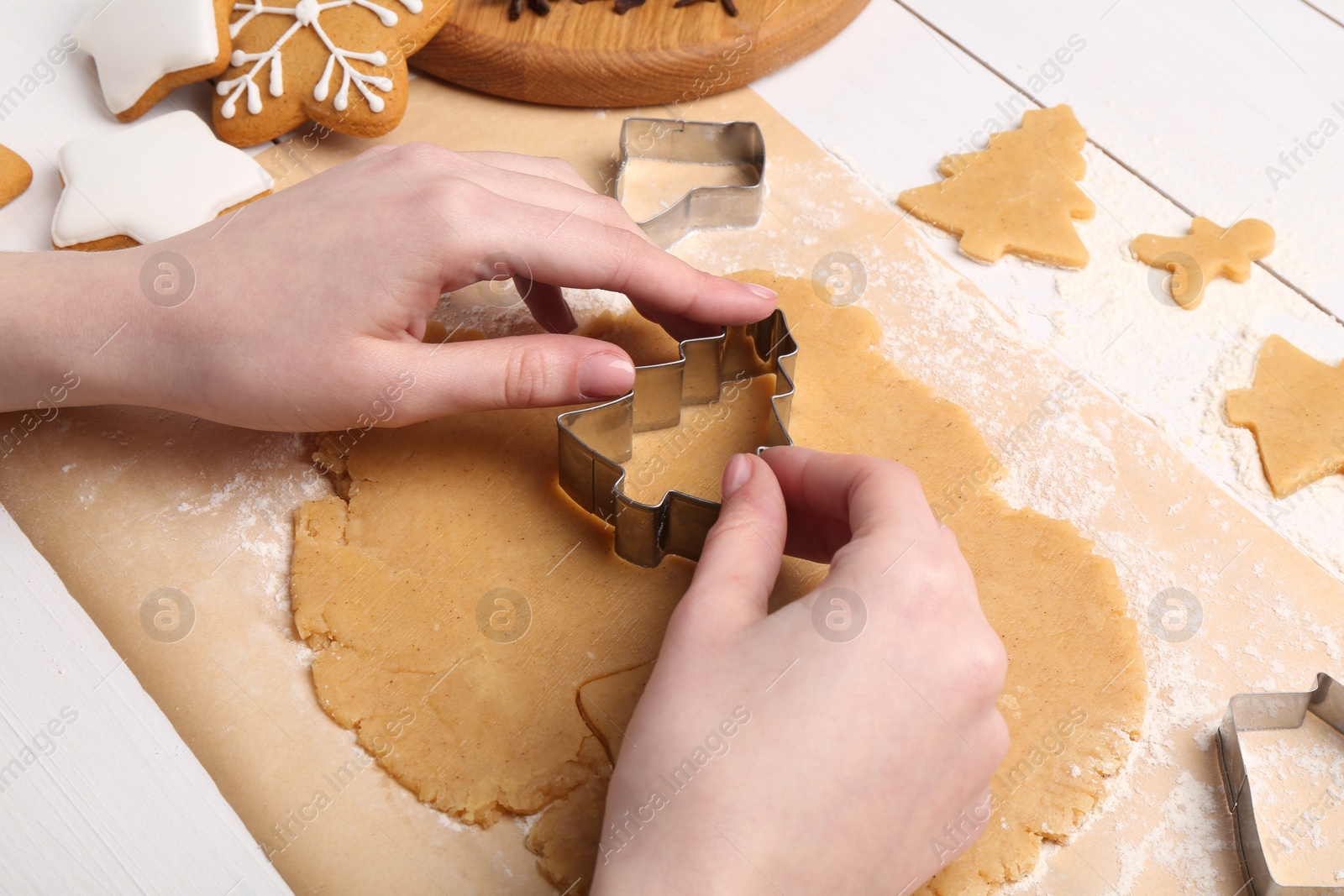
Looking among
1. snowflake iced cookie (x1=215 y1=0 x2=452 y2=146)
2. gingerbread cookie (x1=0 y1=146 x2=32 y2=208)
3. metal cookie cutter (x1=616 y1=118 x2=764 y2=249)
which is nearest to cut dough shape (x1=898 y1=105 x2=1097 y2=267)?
metal cookie cutter (x1=616 y1=118 x2=764 y2=249)

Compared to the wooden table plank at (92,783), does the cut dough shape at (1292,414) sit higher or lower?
higher

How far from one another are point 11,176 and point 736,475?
1.26 metres

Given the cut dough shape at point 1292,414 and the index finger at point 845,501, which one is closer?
the index finger at point 845,501

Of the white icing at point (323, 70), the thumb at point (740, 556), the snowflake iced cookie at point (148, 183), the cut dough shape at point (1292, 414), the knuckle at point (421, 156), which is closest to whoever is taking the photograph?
the thumb at point (740, 556)

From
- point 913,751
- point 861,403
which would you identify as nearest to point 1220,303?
point 861,403

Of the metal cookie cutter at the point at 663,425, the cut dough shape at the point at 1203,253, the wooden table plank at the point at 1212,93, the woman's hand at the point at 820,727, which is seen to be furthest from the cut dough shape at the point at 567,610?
the wooden table plank at the point at 1212,93

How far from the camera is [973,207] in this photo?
5.14ft

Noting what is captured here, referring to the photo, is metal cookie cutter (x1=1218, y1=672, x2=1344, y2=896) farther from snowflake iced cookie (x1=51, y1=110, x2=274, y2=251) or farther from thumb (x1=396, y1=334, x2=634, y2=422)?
snowflake iced cookie (x1=51, y1=110, x2=274, y2=251)

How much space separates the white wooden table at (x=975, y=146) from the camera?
1.07 meters

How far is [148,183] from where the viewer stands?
1.47 metres

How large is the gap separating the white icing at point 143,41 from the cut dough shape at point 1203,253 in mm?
1527

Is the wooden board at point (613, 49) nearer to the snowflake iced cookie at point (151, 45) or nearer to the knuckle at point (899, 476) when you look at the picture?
the snowflake iced cookie at point (151, 45)

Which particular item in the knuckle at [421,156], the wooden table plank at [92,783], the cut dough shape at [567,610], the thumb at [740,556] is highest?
the knuckle at [421,156]

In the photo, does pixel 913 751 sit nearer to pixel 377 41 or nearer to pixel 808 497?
pixel 808 497
